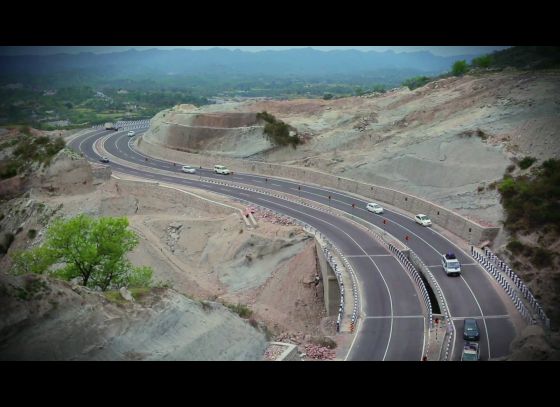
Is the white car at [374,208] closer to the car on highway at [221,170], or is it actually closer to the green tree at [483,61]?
the car on highway at [221,170]

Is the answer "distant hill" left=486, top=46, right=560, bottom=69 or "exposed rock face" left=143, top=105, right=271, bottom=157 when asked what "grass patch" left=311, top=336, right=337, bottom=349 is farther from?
"distant hill" left=486, top=46, right=560, bottom=69

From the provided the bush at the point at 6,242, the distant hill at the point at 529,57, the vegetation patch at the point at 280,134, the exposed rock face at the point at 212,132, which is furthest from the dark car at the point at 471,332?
the exposed rock face at the point at 212,132

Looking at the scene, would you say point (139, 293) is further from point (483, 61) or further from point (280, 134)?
point (483, 61)

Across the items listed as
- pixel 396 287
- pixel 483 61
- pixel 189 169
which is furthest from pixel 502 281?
pixel 483 61

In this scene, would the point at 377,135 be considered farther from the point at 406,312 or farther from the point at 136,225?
the point at 406,312

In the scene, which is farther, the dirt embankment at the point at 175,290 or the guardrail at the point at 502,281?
the guardrail at the point at 502,281

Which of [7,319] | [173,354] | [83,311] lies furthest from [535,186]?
[7,319]
